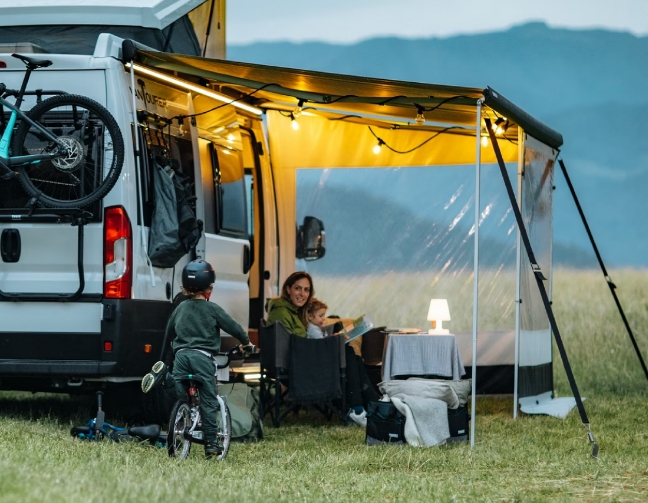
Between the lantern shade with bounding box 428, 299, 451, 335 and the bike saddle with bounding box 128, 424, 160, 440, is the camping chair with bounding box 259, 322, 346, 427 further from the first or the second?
the bike saddle with bounding box 128, 424, 160, 440

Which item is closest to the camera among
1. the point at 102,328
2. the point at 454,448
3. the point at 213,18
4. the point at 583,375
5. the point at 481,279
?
the point at 102,328

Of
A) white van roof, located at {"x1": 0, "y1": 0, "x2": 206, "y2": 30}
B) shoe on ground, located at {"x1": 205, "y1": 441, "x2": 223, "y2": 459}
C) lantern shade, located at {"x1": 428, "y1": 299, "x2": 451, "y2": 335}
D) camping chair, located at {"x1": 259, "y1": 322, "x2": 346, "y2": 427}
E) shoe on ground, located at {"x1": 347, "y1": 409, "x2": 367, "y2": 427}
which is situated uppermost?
white van roof, located at {"x1": 0, "y1": 0, "x2": 206, "y2": 30}

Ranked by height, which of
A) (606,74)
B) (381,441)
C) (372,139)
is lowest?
(381,441)

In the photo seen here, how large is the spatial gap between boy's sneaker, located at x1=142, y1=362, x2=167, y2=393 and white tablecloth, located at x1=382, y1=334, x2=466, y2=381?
2.81 meters

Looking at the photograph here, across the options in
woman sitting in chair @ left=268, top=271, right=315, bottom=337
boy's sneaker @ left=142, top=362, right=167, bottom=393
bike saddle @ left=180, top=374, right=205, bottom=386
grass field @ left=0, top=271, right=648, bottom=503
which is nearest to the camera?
grass field @ left=0, top=271, right=648, bottom=503

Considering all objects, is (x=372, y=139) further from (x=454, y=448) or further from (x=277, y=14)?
(x=277, y=14)

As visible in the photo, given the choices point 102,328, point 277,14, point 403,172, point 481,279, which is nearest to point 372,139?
point 403,172

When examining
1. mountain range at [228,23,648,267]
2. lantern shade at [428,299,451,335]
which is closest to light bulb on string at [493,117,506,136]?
lantern shade at [428,299,451,335]

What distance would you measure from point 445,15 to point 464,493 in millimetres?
21874

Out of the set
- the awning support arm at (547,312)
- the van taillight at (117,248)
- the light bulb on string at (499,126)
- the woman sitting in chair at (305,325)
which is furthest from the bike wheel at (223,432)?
the light bulb on string at (499,126)

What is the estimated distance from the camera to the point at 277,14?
25.5 m

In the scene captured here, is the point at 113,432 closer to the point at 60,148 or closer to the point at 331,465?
the point at 331,465

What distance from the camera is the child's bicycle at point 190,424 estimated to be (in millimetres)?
6293

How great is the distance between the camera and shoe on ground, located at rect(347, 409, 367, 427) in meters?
8.61
